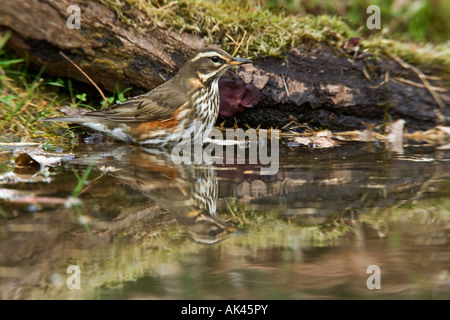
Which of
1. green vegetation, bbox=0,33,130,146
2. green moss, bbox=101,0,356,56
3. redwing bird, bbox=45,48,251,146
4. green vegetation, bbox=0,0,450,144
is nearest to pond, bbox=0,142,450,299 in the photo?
redwing bird, bbox=45,48,251,146

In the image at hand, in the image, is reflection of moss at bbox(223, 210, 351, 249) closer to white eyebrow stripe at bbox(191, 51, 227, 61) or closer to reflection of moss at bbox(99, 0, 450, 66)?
white eyebrow stripe at bbox(191, 51, 227, 61)

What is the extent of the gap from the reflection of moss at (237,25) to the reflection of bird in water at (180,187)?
181cm

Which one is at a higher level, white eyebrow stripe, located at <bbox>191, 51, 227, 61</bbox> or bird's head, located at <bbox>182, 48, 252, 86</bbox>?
white eyebrow stripe, located at <bbox>191, 51, 227, 61</bbox>

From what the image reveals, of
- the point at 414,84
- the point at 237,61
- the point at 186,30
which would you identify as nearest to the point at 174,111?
the point at 237,61

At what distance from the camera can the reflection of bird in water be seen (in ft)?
10.4

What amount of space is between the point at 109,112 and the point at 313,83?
8.29 ft

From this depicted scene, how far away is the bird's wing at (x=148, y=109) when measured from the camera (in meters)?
5.75

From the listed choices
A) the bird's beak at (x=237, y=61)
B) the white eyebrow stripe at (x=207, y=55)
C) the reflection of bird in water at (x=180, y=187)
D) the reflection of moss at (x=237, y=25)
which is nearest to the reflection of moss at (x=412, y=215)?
the reflection of bird in water at (x=180, y=187)

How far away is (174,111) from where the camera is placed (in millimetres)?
5770

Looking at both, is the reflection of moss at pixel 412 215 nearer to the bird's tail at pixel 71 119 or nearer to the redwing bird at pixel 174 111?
the redwing bird at pixel 174 111

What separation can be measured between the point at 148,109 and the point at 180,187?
6.68 ft

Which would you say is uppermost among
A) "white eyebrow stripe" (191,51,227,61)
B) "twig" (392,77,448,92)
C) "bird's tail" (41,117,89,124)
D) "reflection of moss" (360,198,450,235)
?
"white eyebrow stripe" (191,51,227,61)
